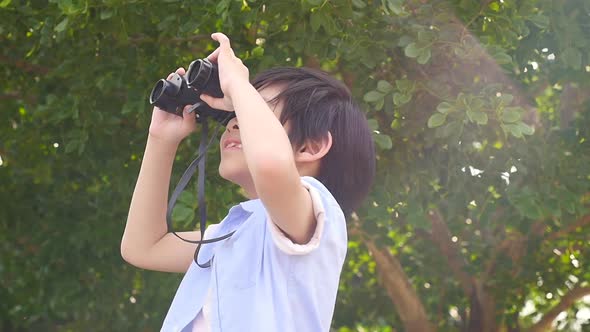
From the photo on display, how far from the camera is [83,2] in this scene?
3822mm

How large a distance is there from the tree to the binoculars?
4.53 ft

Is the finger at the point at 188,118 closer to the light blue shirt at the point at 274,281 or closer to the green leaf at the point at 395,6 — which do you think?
the light blue shirt at the point at 274,281

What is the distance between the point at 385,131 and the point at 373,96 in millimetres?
428

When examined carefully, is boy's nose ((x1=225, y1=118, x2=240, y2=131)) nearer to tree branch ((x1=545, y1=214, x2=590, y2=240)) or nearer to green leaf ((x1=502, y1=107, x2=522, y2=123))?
green leaf ((x1=502, y1=107, x2=522, y2=123))

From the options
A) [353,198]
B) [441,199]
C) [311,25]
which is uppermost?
[353,198]

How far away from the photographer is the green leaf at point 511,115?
12.6ft

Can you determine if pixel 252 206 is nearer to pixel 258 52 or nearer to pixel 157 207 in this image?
pixel 157 207

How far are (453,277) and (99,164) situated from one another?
8.47 ft

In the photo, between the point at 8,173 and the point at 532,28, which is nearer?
the point at 532,28

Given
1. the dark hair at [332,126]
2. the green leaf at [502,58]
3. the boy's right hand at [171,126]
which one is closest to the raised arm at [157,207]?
the boy's right hand at [171,126]

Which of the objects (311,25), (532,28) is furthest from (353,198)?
(532,28)

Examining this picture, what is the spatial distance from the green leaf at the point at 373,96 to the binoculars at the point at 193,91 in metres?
1.82

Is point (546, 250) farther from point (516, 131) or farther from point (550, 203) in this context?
point (516, 131)

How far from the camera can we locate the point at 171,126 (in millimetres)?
2346
